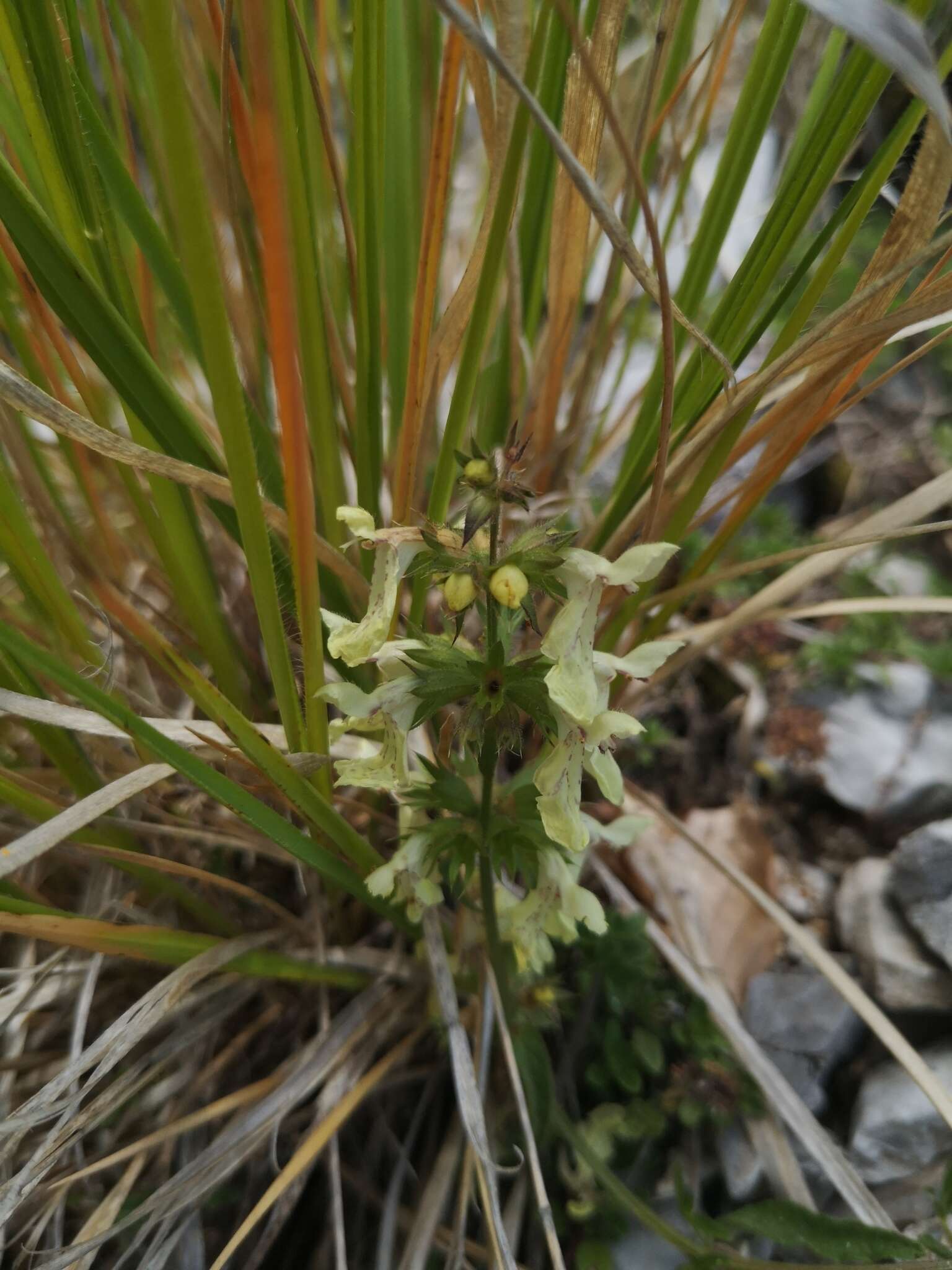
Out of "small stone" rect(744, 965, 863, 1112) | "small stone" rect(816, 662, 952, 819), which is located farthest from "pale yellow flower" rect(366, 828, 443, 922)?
"small stone" rect(816, 662, 952, 819)

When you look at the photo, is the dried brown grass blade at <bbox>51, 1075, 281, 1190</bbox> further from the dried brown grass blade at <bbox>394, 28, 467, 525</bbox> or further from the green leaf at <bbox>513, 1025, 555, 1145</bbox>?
the dried brown grass blade at <bbox>394, 28, 467, 525</bbox>

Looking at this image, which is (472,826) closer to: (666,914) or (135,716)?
(135,716)

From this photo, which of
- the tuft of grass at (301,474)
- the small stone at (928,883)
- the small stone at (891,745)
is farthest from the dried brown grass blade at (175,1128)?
the small stone at (891,745)

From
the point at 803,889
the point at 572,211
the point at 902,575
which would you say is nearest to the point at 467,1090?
the point at 803,889

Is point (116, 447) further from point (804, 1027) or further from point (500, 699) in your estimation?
point (804, 1027)

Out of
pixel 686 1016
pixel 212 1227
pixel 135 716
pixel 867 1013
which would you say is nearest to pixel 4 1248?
pixel 212 1227
